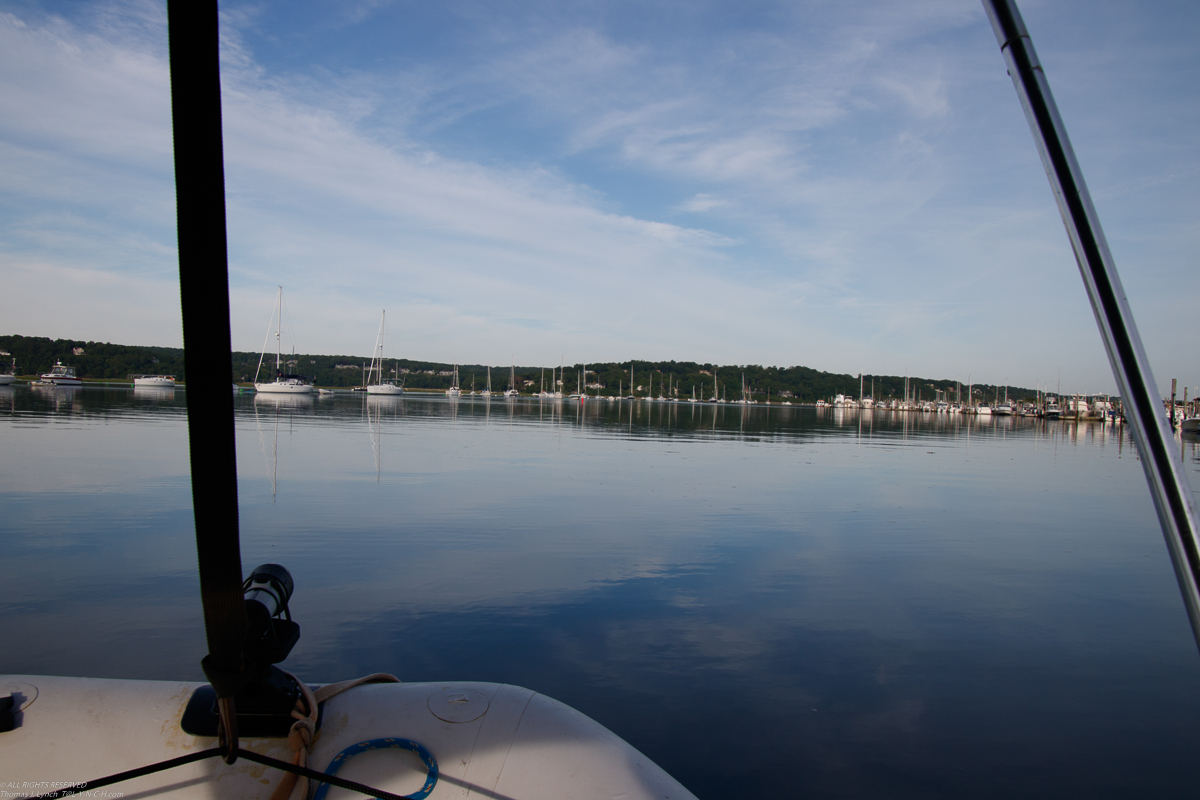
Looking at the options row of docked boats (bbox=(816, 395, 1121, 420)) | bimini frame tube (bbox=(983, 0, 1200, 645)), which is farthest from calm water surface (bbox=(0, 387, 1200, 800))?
row of docked boats (bbox=(816, 395, 1121, 420))

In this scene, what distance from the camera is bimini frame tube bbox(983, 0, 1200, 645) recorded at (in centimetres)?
133

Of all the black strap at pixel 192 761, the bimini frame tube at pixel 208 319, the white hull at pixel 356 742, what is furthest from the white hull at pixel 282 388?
the bimini frame tube at pixel 208 319

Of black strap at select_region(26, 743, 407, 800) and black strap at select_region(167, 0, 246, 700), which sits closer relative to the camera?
black strap at select_region(167, 0, 246, 700)

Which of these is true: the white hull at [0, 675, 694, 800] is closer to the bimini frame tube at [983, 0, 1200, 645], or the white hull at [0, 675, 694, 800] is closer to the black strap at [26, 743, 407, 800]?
the black strap at [26, 743, 407, 800]

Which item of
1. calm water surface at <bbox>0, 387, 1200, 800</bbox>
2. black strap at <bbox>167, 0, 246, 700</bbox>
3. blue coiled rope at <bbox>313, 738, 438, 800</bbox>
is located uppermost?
black strap at <bbox>167, 0, 246, 700</bbox>

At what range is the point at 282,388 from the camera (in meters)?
82.0

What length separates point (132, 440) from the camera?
20281 millimetres

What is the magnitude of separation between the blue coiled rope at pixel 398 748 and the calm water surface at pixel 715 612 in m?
1.93

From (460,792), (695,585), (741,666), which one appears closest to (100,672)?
(460,792)

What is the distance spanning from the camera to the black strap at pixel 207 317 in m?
1.65

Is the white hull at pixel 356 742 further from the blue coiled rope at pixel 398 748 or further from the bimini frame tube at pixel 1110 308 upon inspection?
the bimini frame tube at pixel 1110 308

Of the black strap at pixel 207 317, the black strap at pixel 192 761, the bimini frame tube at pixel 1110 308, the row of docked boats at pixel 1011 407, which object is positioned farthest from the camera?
the row of docked boats at pixel 1011 407

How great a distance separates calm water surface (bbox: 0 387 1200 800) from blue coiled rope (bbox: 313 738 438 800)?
193 cm

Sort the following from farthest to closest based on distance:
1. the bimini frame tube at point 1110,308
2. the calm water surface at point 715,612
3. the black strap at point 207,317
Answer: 1. the calm water surface at point 715,612
2. the black strap at point 207,317
3. the bimini frame tube at point 1110,308
